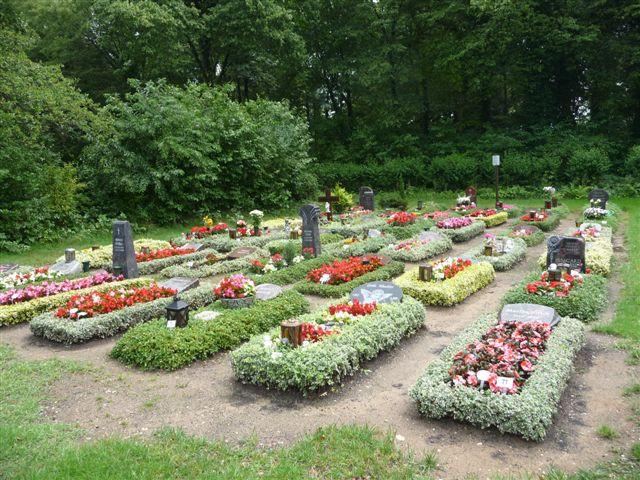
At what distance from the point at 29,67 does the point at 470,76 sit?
2654 centimetres

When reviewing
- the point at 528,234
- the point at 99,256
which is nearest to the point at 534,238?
the point at 528,234

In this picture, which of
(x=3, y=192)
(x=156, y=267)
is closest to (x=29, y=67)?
(x=3, y=192)

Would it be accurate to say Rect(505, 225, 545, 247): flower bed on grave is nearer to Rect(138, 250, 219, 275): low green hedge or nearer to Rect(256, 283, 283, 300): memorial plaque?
Rect(256, 283, 283, 300): memorial plaque

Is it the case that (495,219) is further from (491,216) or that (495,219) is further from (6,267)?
(6,267)

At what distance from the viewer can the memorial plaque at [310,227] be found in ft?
45.0

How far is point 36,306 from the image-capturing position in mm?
10086

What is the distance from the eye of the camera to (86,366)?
7469mm

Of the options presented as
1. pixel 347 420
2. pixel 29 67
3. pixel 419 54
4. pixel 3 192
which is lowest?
pixel 347 420

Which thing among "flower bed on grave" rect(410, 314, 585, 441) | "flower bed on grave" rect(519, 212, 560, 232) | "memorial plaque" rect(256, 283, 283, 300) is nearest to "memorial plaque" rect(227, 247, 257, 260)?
"memorial plaque" rect(256, 283, 283, 300)

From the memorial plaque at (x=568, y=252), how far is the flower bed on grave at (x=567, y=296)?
3.54 ft

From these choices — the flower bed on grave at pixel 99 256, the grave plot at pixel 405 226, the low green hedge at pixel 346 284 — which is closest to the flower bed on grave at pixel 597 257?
the low green hedge at pixel 346 284

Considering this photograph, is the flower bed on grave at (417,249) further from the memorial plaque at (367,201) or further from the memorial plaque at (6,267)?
the memorial plaque at (6,267)

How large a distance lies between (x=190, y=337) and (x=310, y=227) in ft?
21.8

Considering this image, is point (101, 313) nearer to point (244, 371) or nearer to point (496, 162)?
point (244, 371)
